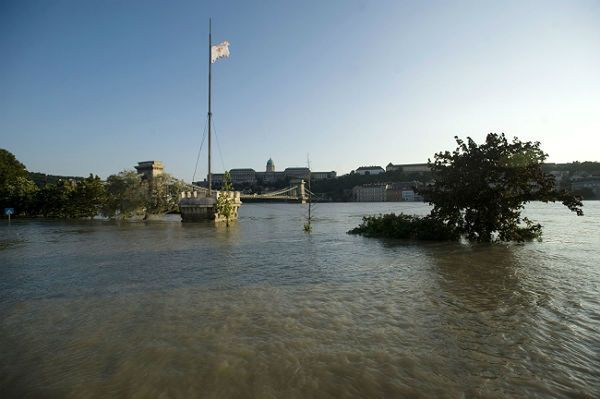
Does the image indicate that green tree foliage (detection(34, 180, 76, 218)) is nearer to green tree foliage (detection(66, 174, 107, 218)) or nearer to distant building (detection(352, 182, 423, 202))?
green tree foliage (detection(66, 174, 107, 218))

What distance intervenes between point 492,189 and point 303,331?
18.0 meters

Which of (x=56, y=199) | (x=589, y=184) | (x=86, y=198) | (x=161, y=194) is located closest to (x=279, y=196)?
(x=161, y=194)

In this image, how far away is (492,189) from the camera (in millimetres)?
20656

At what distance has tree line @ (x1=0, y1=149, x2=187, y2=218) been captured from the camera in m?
50.6

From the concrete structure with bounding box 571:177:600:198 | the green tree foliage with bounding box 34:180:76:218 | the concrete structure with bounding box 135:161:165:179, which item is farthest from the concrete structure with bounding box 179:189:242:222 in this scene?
the concrete structure with bounding box 571:177:600:198

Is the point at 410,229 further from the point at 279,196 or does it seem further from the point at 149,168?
the point at 279,196

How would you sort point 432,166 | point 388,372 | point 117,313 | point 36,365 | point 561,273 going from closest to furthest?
point 388,372 < point 36,365 < point 117,313 < point 561,273 < point 432,166

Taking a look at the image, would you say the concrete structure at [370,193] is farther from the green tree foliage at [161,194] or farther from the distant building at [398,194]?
the green tree foliage at [161,194]

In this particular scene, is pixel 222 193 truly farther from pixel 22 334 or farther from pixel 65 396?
pixel 65 396

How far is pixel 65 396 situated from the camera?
15.0ft

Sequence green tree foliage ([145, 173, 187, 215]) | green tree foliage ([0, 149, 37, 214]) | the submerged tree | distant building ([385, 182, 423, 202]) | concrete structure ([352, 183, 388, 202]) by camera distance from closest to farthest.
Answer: the submerged tree < green tree foliage ([145, 173, 187, 215]) < green tree foliage ([0, 149, 37, 214]) < distant building ([385, 182, 423, 202]) < concrete structure ([352, 183, 388, 202])

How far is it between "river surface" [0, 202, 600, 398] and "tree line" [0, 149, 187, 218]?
38.9 meters

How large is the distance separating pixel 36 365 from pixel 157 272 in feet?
26.1

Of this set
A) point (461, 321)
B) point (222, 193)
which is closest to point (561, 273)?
point (461, 321)
